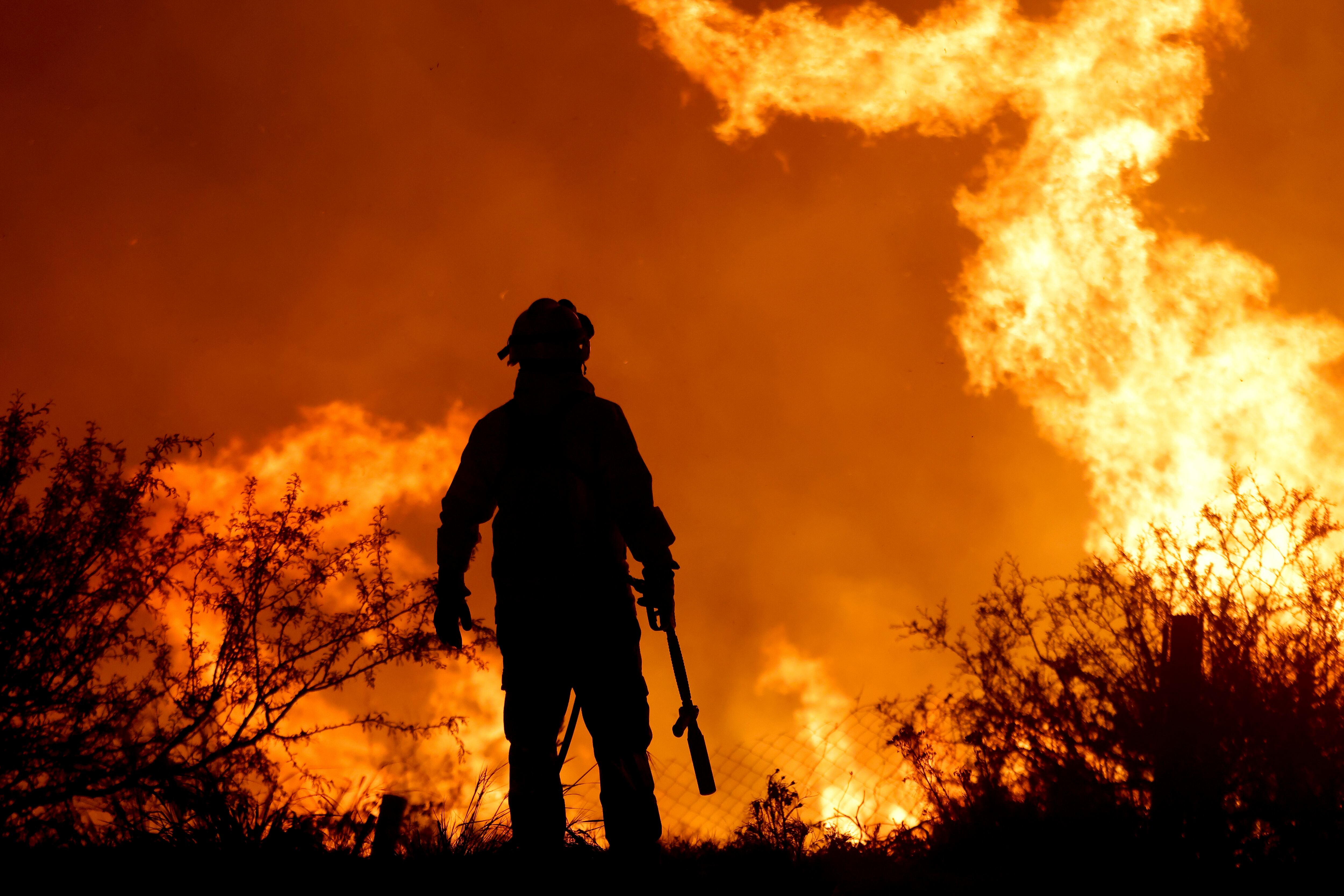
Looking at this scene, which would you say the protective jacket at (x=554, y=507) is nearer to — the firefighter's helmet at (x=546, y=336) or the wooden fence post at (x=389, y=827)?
the firefighter's helmet at (x=546, y=336)

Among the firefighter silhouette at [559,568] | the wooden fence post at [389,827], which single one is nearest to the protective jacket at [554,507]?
the firefighter silhouette at [559,568]

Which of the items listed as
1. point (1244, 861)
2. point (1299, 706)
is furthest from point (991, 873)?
point (1299, 706)

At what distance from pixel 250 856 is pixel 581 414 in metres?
2.63

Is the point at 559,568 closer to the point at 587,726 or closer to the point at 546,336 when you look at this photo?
the point at 587,726

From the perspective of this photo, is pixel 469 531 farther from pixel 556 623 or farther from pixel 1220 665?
pixel 1220 665

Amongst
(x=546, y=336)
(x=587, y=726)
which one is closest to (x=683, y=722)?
(x=587, y=726)

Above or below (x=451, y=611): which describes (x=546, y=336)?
above

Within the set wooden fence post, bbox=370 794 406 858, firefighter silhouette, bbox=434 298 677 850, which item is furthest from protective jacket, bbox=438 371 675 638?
wooden fence post, bbox=370 794 406 858

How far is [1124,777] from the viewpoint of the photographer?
5980mm

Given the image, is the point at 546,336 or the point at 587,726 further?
the point at 546,336

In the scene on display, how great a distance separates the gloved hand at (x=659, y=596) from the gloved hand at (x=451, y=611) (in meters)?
0.96

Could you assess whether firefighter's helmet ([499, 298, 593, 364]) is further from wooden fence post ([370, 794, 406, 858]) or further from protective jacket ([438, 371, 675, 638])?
wooden fence post ([370, 794, 406, 858])

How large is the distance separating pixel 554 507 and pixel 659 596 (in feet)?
2.40

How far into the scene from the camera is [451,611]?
444 centimetres
